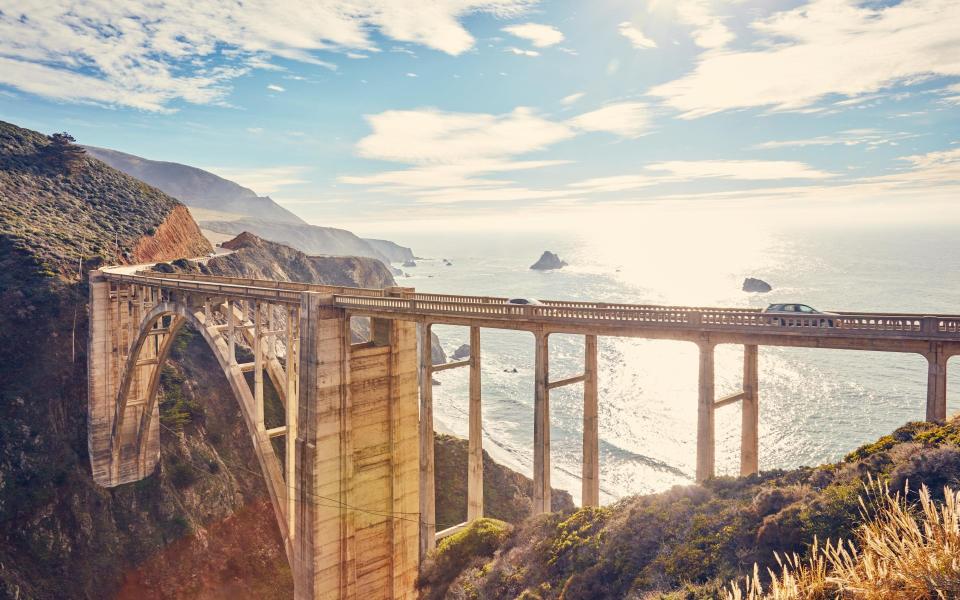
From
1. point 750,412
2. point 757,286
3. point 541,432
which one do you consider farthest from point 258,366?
point 757,286

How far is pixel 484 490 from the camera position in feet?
152

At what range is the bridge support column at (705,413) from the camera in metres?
17.3

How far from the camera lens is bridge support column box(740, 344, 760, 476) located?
17844mm

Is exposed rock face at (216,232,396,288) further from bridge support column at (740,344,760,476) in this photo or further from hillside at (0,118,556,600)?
bridge support column at (740,344,760,476)

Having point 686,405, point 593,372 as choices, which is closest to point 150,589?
point 593,372

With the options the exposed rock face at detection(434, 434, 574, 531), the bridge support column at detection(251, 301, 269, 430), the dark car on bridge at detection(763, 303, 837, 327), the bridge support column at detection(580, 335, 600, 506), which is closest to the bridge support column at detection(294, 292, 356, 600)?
the bridge support column at detection(251, 301, 269, 430)

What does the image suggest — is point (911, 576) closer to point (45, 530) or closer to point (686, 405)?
point (45, 530)

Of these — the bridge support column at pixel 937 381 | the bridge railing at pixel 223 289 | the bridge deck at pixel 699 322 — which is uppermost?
the bridge railing at pixel 223 289

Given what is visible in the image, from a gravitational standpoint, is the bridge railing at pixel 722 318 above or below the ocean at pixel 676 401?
above

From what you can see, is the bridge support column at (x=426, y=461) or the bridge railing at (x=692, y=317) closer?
the bridge railing at (x=692, y=317)

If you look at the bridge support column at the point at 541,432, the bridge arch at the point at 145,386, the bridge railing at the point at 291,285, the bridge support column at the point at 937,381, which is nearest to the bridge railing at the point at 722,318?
the bridge support column at the point at 937,381

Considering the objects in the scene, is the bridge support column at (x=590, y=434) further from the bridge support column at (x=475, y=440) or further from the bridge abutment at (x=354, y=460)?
the bridge abutment at (x=354, y=460)

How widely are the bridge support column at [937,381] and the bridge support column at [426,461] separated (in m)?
16.7

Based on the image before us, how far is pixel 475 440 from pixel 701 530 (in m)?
9.35
